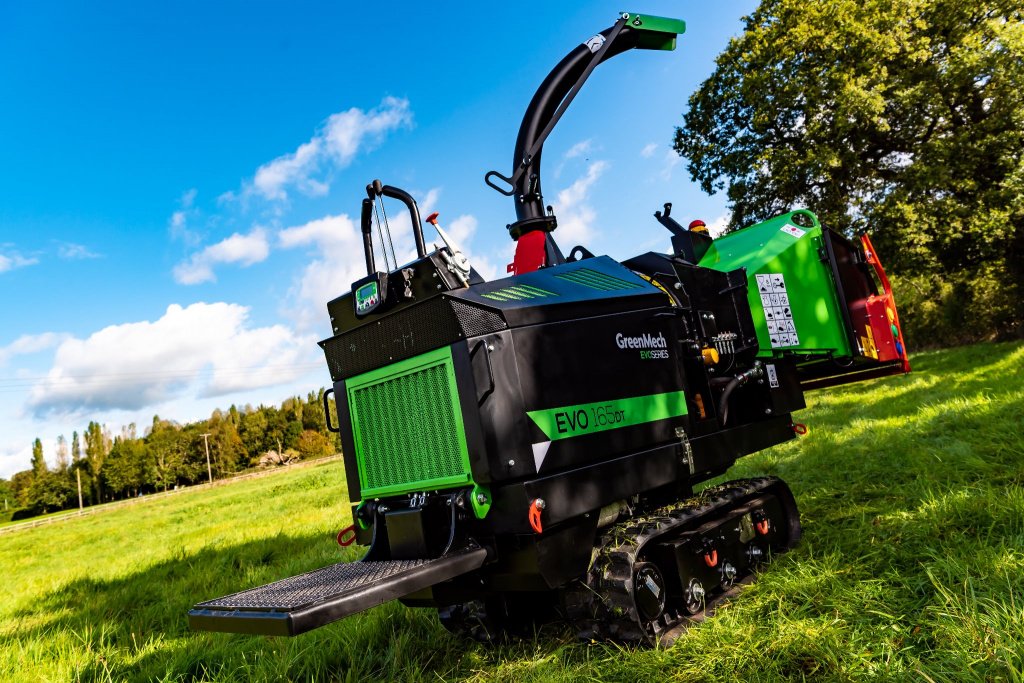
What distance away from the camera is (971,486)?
15.1ft

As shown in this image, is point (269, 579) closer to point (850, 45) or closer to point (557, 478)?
point (557, 478)

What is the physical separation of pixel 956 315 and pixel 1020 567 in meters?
24.2

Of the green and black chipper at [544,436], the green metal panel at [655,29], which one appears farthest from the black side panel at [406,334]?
the green metal panel at [655,29]

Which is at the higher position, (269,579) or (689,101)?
(689,101)

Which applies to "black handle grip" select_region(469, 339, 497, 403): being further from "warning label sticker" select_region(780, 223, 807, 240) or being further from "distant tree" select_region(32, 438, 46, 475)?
"distant tree" select_region(32, 438, 46, 475)

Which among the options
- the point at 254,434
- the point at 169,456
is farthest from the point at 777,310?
the point at 254,434

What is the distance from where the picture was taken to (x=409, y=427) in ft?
11.9

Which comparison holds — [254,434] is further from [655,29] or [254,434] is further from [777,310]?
[777,310]

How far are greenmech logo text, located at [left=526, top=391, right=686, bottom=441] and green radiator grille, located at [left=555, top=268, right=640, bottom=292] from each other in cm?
68

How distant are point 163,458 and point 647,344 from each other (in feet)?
232

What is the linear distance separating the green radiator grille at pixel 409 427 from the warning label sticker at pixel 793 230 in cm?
342

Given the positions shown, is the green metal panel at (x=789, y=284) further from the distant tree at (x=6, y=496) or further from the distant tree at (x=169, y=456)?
the distant tree at (x=6, y=496)

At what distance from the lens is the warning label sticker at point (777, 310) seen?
194 inches

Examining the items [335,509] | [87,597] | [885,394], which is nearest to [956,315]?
[885,394]
